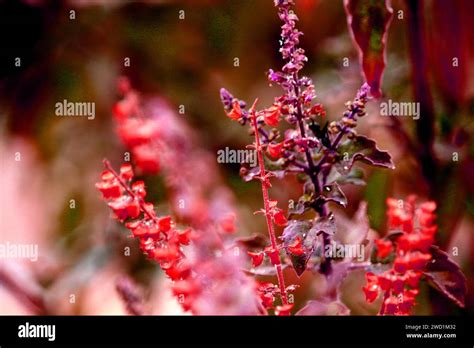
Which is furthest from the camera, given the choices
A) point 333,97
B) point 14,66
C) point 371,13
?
point 14,66

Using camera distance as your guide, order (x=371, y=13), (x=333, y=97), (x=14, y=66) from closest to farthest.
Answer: (x=371, y=13) < (x=333, y=97) < (x=14, y=66)

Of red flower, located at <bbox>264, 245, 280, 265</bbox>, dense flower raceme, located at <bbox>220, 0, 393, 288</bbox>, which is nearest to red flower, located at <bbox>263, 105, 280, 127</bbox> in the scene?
dense flower raceme, located at <bbox>220, 0, 393, 288</bbox>

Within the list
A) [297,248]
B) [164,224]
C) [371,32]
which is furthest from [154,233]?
[371,32]

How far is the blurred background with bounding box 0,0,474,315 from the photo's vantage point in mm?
710

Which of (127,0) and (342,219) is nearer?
(342,219)

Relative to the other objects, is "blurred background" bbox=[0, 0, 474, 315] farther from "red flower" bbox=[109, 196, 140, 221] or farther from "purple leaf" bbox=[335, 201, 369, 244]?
"red flower" bbox=[109, 196, 140, 221]

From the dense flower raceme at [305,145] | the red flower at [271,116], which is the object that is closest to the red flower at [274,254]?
the dense flower raceme at [305,145]

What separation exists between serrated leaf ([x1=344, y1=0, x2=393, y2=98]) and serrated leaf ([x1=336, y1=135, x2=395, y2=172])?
5 centimetres

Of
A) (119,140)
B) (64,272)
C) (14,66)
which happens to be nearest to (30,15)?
(14,66)

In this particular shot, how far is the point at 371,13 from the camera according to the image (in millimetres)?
556

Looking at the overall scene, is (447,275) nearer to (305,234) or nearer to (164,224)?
(305,234)

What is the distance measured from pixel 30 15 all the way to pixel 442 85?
19.2 inches

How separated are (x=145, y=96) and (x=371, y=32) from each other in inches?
12.2
